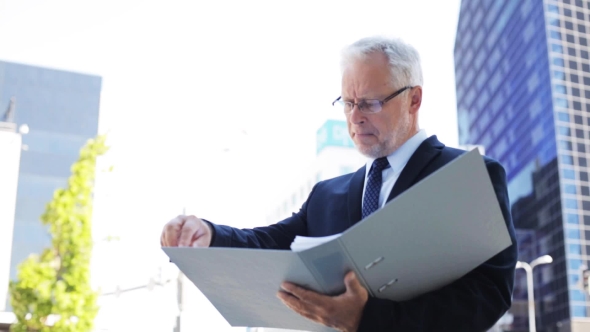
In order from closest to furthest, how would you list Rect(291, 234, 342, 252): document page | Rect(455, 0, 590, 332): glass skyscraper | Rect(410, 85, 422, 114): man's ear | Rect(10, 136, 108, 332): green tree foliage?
Rect(291, 234, 342, 252): document page → Rect(410, 85, 422, 114): man's ear → Rect(10, 136, 108, 332): green tree foliage → Rect(455, 0, 590, 332): glass skyscraper

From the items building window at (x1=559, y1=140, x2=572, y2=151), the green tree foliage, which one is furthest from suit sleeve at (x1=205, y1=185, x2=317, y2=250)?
building window at (x1=559, y1=140, x2=572, y2=151)

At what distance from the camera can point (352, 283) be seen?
1.12 meters

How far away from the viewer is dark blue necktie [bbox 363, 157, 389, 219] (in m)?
1.44

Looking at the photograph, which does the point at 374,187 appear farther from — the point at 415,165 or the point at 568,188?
the point at 568,188

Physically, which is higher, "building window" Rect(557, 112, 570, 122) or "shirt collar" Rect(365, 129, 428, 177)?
"building window" Rect(557, 112, 570, 122)

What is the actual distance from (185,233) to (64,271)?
28.0 feet

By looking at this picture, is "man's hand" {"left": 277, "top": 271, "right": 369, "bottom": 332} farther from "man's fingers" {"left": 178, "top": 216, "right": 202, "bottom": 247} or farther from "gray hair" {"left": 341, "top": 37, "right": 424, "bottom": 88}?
"gray hair" {"left": 341, "top": 37, "right": 424, "bottom": 88}

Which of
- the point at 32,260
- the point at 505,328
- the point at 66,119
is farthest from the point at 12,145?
the point at 505,328

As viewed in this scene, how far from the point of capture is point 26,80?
37469 millimetres

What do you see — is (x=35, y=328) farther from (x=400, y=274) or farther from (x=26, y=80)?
(x=26, y=80)

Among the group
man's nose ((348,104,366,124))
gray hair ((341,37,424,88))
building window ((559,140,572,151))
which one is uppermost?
building window ((559,140,572,151))

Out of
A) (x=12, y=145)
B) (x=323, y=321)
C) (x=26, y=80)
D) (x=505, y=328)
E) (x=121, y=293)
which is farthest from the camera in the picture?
(x=505, y=328)

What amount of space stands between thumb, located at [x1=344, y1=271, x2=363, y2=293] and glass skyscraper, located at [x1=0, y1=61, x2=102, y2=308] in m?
37.2

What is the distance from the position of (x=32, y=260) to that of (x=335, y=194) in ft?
28.4
